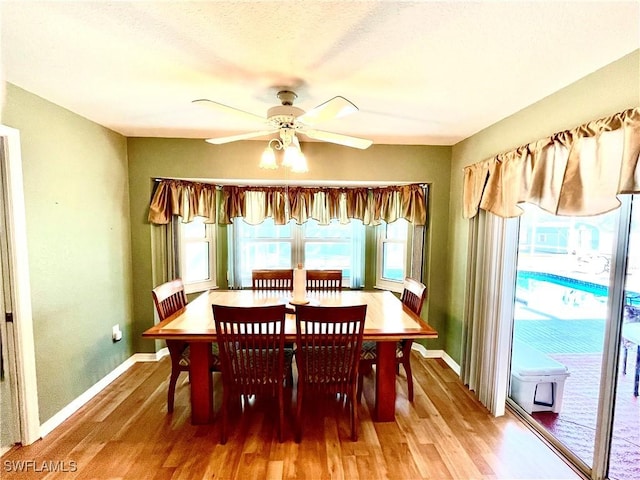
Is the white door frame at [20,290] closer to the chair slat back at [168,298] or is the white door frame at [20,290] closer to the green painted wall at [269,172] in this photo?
the chair slat back at [168,298]

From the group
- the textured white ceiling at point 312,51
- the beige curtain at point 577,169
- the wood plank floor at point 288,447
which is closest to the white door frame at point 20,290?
the wood plank floor at point 288,447

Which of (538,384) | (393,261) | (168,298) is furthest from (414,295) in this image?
Result: (168,298)

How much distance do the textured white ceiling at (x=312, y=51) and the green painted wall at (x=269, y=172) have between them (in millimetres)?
788

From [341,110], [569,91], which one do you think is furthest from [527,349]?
[341,110]

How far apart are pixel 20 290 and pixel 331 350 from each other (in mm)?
2040

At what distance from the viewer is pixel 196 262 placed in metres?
3.60

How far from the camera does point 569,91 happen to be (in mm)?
1660

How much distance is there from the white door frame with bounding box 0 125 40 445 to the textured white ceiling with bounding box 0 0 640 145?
1.66 feet

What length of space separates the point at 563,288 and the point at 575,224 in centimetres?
76

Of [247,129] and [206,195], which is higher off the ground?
[247,129]

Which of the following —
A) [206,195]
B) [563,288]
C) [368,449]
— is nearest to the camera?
[368,449]

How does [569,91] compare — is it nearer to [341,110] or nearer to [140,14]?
[341,110]

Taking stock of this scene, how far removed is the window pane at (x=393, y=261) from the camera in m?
3.72

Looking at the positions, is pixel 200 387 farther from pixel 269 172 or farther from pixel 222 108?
pixel 269 172
